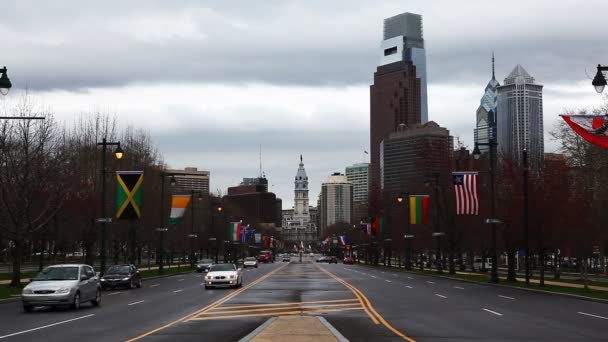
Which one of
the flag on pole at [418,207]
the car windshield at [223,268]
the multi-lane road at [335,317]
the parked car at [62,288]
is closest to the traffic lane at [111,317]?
the multi-lane road at [335,317]

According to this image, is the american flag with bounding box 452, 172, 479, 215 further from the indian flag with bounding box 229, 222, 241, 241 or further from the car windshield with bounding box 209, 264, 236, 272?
the indian flag with bounding box 229, 222, 241, 241

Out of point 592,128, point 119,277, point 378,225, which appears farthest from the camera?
point 378,225

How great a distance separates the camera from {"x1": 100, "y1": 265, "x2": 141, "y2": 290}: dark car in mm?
44406

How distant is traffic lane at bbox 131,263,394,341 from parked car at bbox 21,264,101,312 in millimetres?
5139

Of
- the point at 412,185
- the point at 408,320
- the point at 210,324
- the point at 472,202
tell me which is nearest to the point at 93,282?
the point at 210,324

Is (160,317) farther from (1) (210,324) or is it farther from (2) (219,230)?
(2) (219,230)

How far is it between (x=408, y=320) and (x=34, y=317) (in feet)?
40.6

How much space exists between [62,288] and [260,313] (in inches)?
301

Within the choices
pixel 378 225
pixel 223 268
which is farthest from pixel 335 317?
pixel 378 225

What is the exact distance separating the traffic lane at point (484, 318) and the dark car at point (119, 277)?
1581 cm

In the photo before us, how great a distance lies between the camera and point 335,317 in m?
23.9

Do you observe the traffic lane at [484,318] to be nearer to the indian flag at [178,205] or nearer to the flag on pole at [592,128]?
the flag on pole at [592,128]

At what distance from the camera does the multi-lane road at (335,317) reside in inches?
755

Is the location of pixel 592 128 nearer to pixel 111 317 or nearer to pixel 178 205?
pixel 111 317
